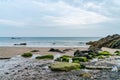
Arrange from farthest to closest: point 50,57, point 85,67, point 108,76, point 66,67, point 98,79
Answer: point 50,57 → point 85,67 → point 66,67 → point 108,76 → point 98,79

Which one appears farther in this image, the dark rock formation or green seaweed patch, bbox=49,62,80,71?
the dark rock formation

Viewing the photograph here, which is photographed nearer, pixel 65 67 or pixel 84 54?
pixel 65 67

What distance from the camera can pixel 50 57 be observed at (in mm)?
43125

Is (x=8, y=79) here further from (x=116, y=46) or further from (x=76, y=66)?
(x=116, y=46)

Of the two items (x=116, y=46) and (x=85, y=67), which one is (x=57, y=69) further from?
(x=116, y=46)

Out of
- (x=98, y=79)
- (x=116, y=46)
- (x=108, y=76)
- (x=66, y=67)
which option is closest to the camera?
(x=98, y=79)

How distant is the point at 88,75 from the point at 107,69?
5615 millimetres

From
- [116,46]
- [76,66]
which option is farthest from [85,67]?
[116,46]

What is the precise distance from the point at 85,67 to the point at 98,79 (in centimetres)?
804

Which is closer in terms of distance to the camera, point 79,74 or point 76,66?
point 79,74

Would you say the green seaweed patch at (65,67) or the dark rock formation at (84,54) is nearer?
the green seaweed patch at (65,67)

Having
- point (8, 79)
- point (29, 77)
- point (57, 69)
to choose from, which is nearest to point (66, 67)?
point (57, 69)

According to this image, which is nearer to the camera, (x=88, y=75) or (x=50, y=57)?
(x=88, y=75)

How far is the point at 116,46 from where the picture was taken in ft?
242
